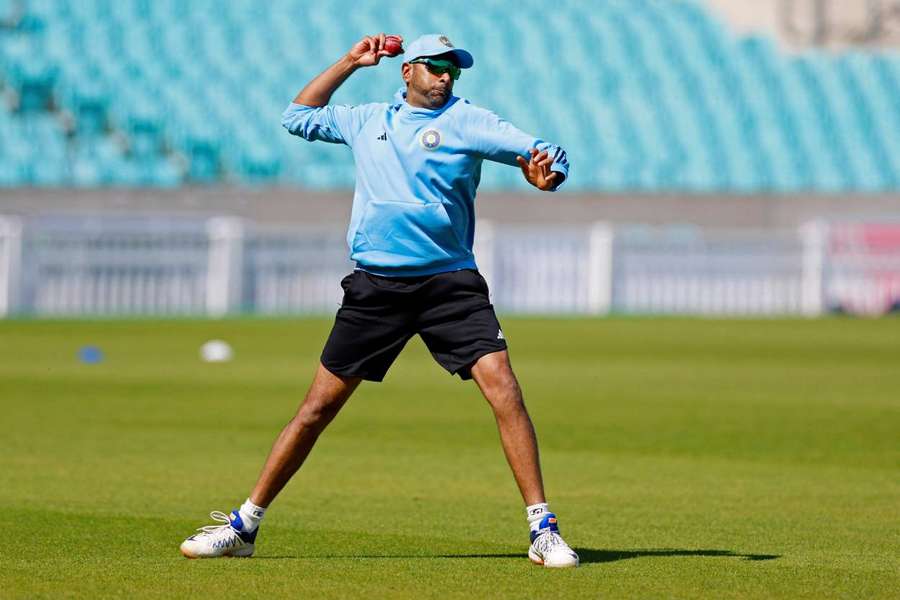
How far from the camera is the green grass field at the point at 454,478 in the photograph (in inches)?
264

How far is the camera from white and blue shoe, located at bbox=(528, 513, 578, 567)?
6.84 m

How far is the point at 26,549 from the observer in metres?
7.27

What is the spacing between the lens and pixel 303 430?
23.7 feet

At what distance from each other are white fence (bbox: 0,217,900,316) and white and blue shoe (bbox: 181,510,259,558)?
64.3 feet

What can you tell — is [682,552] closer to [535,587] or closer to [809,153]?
[535,587]

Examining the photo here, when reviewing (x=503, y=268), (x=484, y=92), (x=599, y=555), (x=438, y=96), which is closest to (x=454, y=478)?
(x=599, y=555)

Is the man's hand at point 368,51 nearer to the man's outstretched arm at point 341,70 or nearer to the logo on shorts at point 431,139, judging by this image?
the man's outstretched arm at point 341,70

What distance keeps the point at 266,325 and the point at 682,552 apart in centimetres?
1762

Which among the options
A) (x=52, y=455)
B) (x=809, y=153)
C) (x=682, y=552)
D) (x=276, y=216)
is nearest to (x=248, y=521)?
(x=682, y=552)

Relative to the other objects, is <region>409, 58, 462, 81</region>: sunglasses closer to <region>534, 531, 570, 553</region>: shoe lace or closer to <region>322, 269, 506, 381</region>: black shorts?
<region>322, 269, 506, 381</region>: black shorts

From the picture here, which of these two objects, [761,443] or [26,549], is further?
[761,443]

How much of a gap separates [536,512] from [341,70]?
2.04 m

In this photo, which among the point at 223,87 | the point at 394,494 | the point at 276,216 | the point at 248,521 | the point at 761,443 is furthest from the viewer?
the point at 223,87

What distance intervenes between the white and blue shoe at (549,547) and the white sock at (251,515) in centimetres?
112
